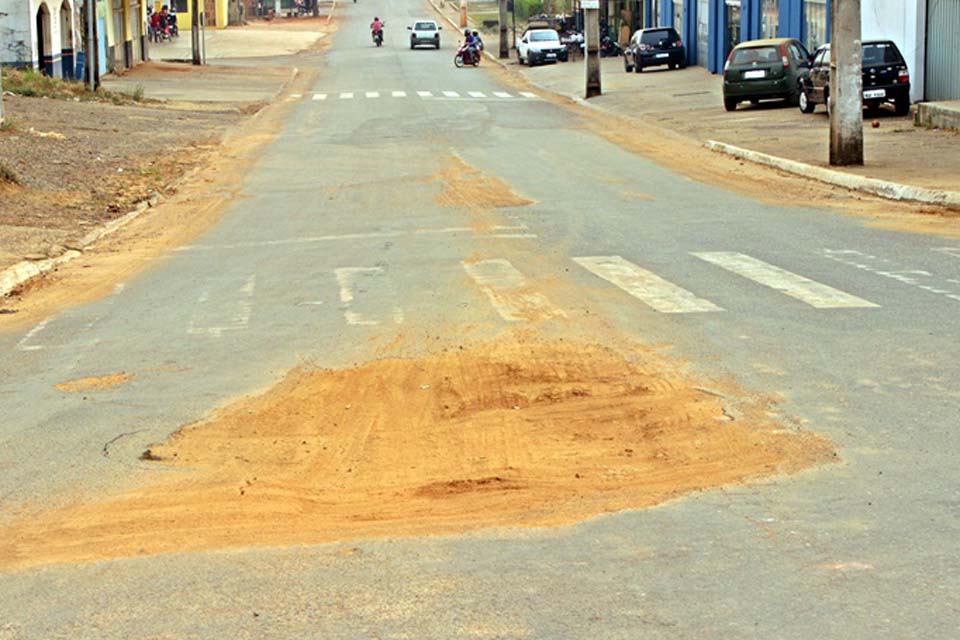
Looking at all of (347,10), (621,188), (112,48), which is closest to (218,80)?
(112,48)

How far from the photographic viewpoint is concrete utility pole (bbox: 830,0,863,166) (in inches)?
914

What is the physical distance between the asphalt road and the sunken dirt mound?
0.76 ft

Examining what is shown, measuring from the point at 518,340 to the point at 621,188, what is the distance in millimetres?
11589

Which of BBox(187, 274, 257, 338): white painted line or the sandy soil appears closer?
BBox(187, 274, 257, 338): white painted line

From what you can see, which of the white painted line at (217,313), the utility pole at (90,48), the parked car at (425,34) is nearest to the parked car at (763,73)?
the utility pole at (90,48)

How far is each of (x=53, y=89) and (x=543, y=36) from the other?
30814 mm

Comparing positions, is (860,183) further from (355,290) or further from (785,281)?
(355,290)

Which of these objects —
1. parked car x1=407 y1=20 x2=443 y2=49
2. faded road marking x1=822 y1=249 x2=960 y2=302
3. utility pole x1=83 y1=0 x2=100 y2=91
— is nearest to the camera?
faded road marking x1=822 y1=249 x2=960 y2=302

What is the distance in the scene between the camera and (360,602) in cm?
561

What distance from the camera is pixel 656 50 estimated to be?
5797 cm

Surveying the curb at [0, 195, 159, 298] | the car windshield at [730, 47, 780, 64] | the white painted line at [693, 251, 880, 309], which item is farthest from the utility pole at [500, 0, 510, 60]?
the white painted line at [693, 251, 880, 309]

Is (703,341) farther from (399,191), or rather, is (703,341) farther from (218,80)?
(218,80)

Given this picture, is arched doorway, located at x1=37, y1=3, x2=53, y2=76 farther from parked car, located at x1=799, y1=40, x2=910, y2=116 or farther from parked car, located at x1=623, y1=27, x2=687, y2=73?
parked car, located at x1=799, y1=40, x2=910, y2=116

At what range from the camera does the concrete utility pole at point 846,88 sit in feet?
76.1
